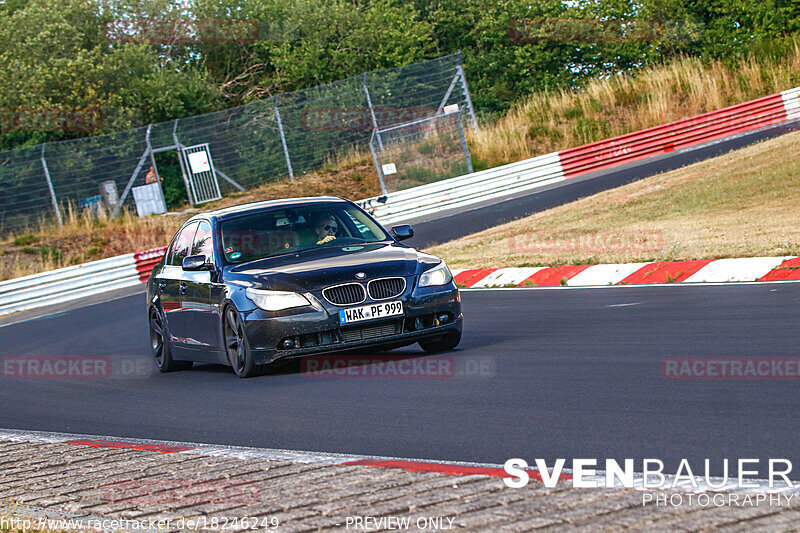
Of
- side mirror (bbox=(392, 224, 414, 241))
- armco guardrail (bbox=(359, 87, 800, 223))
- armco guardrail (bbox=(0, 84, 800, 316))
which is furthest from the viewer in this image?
armco guardrail (bbox=(359, 87, 800, 223))

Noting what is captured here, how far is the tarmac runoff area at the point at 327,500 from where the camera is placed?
4027 millimetres

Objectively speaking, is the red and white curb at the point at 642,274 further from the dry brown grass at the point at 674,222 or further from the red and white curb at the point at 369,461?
the red and white curb at the point at 369,461

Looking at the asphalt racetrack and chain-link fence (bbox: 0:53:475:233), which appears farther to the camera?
chain-link fence (bbox: 0:53:475:233)

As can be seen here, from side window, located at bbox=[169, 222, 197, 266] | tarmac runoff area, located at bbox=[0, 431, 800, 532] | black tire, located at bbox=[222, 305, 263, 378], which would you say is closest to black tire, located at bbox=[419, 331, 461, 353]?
black tire, located at bbox=[222, 305, 263, 378]

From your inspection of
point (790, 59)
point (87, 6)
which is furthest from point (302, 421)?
point (87, 6)

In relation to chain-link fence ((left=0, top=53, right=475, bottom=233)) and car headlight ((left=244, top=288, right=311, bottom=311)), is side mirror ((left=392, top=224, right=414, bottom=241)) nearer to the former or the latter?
car headlight ((left=244, top=288, right=311, bottom=311))

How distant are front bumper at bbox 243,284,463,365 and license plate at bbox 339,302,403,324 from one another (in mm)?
41

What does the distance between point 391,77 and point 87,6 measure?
19550mm

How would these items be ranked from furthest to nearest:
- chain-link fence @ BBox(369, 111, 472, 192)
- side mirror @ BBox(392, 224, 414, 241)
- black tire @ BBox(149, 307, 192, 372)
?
chain-link fence @ BBox(369, 111, 472, 192)
black tire @ BBox(149, 307, 192, 372)
side mirror @ BBox(392, 224, 414, 241)

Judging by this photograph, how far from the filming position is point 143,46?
45688 mm

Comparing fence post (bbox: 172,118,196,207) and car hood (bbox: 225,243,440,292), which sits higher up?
fence post (bbox: 172,118,196,207)

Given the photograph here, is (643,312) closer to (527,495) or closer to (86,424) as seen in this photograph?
(86,424)

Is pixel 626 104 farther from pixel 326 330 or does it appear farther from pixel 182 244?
pixel 326 330

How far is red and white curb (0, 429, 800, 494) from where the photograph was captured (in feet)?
14.4
